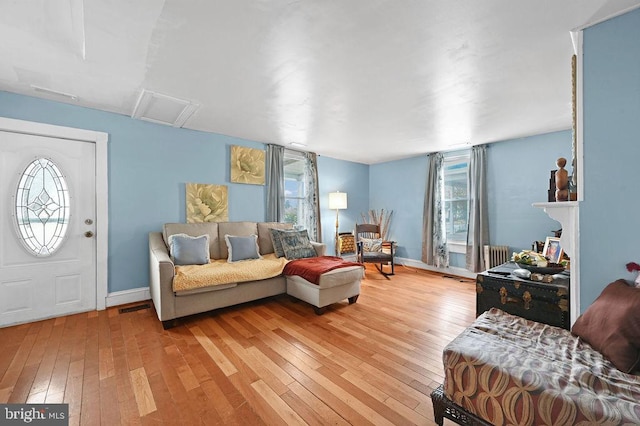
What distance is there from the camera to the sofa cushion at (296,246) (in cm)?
355

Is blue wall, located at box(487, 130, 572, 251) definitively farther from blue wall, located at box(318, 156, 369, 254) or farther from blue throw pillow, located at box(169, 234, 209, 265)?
blue throw pillow, located at box(169, 234, 209, 265)

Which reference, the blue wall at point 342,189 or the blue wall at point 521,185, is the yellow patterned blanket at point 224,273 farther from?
the blue wall at point 521,185

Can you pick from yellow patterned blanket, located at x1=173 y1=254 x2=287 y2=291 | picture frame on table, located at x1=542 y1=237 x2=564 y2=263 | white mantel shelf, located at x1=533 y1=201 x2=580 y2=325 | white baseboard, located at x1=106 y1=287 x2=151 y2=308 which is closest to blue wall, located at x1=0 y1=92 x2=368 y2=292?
white baseboard, located at x1=106 y1=287 x2=151 y2=308

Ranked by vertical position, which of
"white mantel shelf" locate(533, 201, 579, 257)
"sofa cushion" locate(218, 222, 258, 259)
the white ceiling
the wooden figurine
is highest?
the white ceiling

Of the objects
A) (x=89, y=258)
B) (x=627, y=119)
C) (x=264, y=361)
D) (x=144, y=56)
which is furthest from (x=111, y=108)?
(x=627, y=119)

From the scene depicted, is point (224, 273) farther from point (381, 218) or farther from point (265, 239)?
point (381, 218)

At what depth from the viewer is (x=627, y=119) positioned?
1.47 m

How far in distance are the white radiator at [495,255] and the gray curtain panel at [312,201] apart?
9.61 feet

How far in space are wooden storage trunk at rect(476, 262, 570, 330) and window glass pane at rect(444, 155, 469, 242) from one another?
9.49 feet

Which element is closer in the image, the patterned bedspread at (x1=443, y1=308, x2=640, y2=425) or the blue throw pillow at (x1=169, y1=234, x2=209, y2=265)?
the patterned bedspread at (x1=443, y1=308, x2=640, y2=425)

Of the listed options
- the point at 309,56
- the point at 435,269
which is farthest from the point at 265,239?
the point at 435,269

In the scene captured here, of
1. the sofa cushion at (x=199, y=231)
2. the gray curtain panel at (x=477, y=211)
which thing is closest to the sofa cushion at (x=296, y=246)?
the sofa cushion at (x=199, y=231)

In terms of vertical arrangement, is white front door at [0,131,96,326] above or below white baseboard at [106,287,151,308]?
above

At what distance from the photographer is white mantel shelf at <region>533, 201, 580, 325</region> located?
164 centimetres
